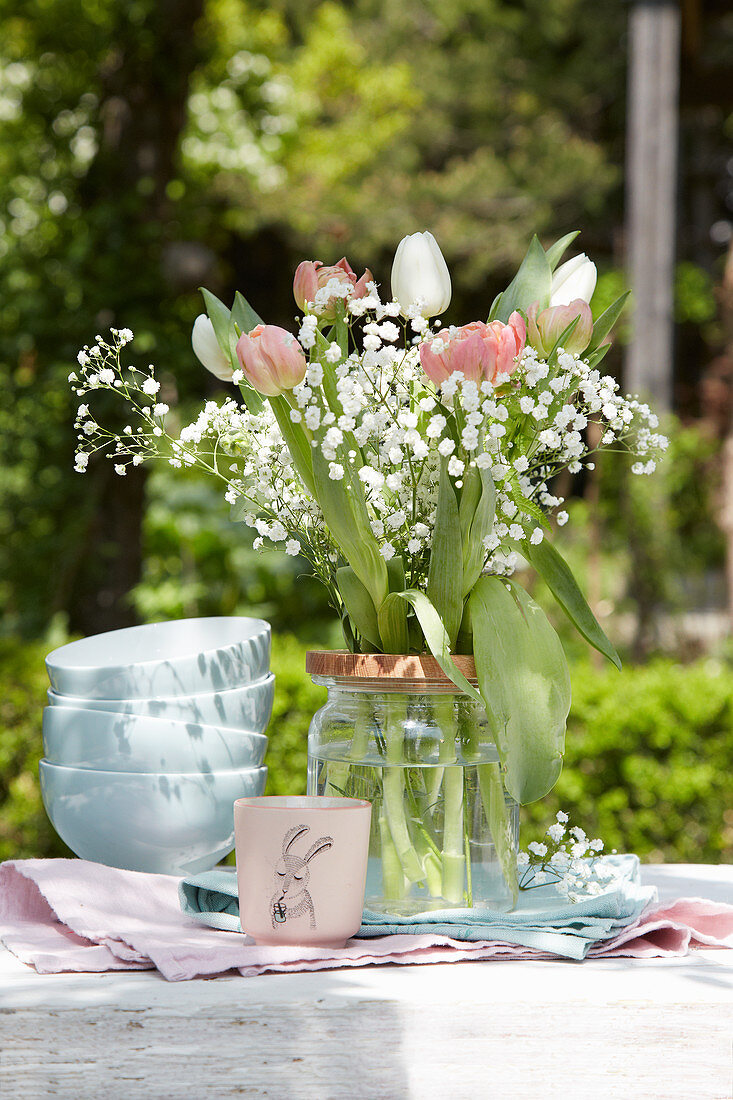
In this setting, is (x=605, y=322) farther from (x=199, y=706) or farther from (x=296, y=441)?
(x=199, y=706)

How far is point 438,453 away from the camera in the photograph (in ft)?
3.48

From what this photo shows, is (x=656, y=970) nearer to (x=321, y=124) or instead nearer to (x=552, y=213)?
(x=552, y=213)

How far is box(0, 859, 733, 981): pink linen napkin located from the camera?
917 millimetres

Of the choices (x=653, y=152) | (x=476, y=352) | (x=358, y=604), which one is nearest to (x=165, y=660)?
(x=358, y=604)

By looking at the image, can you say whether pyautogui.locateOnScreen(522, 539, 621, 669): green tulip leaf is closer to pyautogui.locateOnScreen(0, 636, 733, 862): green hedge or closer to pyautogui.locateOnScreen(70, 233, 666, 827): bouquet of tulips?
pyautogui.locateOnScreen(70, 233, 666, 827): bouquet of tulips

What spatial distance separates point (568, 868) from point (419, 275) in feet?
2.02

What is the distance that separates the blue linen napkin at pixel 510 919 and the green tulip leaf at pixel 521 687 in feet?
0.42

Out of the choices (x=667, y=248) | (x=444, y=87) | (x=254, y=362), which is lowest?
(x=254, y=362)

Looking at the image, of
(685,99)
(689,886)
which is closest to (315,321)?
(689,886)

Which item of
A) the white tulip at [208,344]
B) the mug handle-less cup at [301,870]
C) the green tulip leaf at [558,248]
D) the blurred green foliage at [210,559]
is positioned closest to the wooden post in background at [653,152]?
the blurred green foliage at [210,559]

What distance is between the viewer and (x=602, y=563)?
5.26 metres

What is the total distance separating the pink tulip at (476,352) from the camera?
0.98 meters

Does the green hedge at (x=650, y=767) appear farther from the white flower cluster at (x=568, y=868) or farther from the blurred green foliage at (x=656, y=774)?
the white flower cluster at (x=568, y=868)

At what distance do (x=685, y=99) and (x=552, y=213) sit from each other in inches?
89.6
